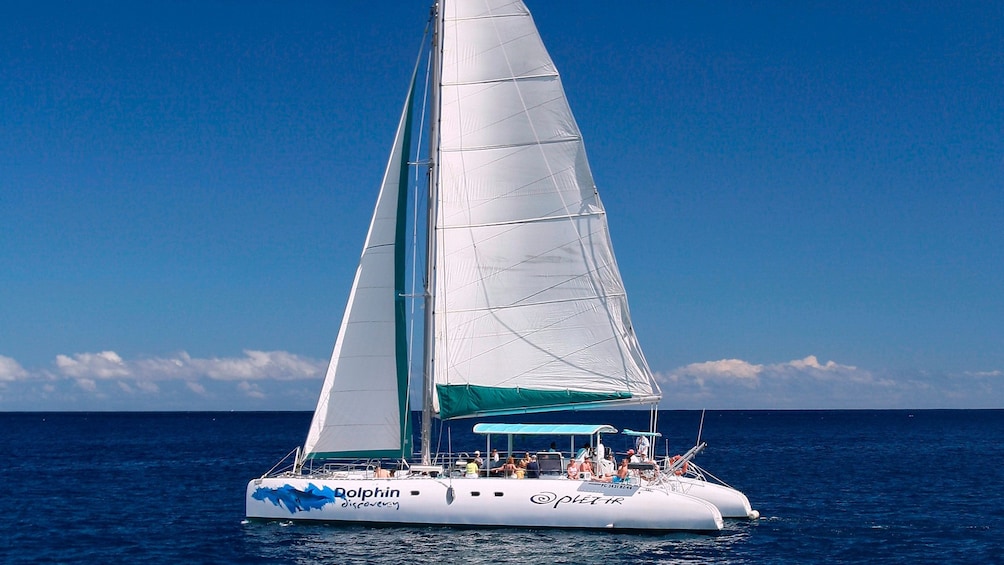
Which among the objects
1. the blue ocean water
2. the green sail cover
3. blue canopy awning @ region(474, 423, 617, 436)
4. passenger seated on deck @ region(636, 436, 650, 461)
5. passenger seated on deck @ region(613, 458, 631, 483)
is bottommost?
the blue ocean water

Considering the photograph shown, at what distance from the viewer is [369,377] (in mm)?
29547

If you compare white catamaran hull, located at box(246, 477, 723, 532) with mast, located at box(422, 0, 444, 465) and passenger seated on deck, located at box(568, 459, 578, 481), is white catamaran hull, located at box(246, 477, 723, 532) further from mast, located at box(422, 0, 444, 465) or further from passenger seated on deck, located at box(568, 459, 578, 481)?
mast, located at box(422, 0, 444, 465)

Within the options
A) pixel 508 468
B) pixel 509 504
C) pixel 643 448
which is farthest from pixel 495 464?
pixel 643 448

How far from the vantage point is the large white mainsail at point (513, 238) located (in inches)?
1125

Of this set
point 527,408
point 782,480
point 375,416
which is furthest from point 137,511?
point 782,480

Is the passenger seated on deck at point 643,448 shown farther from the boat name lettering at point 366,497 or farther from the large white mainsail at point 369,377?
the boat name lettering at point 366,497

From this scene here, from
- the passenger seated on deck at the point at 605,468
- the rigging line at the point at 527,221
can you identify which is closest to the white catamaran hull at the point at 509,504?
the passenger seated on deck at the point at 605,468

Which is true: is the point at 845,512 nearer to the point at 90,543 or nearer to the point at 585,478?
the point at 585,478

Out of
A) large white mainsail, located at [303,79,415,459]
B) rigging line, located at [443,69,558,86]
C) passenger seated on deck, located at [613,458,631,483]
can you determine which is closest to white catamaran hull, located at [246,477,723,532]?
passenger seated on deck, located at [613,458,631,483]

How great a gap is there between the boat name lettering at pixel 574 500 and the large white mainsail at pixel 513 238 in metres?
2.80

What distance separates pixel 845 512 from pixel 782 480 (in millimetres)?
13251

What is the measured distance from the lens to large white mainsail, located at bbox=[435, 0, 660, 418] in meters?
28.6

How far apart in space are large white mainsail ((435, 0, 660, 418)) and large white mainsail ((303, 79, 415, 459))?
1670mm

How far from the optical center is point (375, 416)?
29531mm
